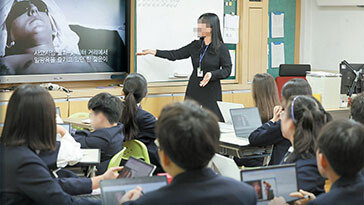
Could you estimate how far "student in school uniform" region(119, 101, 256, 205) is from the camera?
155 cm

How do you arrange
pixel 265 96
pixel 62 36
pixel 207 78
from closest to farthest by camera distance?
pixel 265 96, pixel 207 78, pixel 62 36

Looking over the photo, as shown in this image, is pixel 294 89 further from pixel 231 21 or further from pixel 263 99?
pixel 231 21

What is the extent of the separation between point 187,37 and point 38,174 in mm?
5087

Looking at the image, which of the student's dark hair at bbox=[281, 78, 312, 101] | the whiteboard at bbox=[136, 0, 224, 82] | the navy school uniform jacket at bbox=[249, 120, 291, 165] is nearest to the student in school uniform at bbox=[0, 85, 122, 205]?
the navy school uniform jacket at bbox=[249, 120, 291, 165]

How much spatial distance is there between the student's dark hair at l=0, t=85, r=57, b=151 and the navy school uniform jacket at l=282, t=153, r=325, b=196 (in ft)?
3.47

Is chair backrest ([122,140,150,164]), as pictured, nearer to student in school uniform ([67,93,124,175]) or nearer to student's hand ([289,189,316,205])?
student in school uniform ([67,93,124,175])

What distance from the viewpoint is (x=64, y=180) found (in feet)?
7.79

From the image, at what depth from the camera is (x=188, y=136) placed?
154 centimetres

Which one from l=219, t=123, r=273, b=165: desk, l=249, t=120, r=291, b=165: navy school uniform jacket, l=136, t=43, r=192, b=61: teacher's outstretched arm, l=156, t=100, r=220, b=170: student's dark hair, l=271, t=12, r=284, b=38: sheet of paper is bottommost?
l=219, t=123, r=273, b=165: desk

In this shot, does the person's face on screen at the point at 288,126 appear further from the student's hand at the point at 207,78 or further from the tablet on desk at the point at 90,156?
the student's hand at the point at 207,78

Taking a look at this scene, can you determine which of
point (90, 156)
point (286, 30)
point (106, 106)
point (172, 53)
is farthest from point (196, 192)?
point (286, 30)

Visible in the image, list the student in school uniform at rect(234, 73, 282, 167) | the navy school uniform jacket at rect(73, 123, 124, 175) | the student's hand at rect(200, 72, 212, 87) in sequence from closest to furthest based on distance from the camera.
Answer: the navy school uniform jacket at rect(73, 123, 124, 175) < the student in school uniform at rect(234, 73, 282, 167) < the student's hand at rect(200, 72, 212, 87)

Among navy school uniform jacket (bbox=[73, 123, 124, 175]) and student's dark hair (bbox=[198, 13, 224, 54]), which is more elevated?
student's dark hair (bbox=[198, 13, 224, 54])

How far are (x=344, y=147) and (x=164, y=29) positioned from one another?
5040mm
